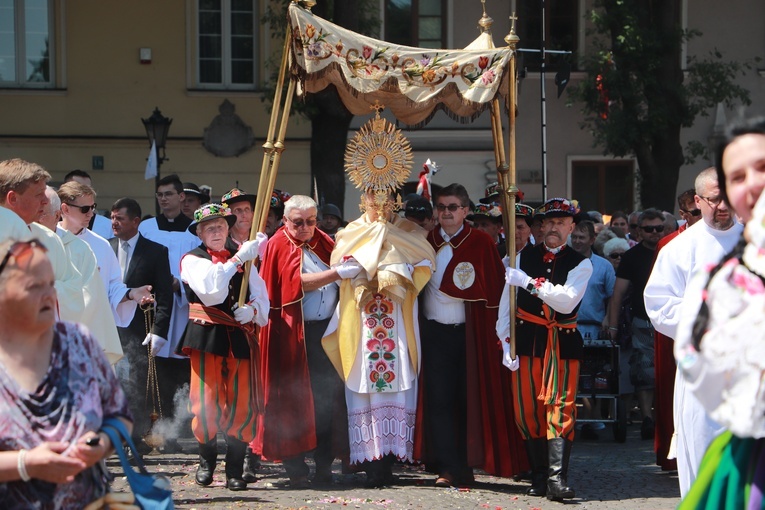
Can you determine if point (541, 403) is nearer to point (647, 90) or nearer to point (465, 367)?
point (465, 367)

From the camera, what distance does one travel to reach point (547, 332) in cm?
812

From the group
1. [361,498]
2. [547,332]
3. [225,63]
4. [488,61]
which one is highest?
[225,63]

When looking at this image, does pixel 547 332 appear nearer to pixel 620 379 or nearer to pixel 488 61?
pixel 488 61

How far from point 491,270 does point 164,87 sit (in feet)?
43.8

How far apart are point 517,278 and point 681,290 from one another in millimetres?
1757

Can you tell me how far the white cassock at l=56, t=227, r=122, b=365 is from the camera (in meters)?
6.77

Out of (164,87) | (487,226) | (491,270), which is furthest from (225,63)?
(491,270)

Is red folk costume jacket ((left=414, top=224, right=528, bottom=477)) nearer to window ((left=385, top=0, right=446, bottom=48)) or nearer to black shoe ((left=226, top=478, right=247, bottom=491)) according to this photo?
black shoe ((left=226, top=478, right=247, bottom=491))

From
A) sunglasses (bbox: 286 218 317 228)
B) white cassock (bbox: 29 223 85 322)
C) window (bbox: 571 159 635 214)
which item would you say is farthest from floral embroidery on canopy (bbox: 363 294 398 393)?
window (bbox: 571 159 635 214)

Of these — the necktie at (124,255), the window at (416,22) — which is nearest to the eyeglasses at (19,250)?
the necktie at (124,255)

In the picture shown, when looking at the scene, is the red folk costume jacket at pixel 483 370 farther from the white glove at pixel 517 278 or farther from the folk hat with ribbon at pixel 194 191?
the folk hat with ribbon at pixel 194 191

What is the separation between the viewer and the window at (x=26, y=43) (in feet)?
68.6

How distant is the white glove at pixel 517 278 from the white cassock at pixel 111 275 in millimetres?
2663

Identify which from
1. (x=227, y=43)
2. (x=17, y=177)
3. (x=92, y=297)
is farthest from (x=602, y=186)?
(x=17, y=177)
